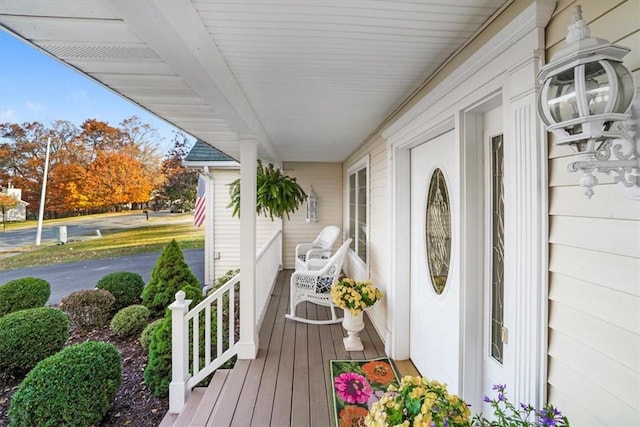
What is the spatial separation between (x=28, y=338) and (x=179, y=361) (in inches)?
93.8

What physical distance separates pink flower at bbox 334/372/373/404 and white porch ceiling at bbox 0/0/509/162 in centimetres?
228

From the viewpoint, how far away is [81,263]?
5.63 m

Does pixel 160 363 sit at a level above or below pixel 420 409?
below

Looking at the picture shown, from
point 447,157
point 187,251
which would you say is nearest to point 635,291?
point 447,157

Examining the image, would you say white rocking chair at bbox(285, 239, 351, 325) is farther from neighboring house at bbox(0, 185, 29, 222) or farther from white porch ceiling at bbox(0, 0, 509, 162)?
neighboring house at bbox(0, 185, 29, 222)

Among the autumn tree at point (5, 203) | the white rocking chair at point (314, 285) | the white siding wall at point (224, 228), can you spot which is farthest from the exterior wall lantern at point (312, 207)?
the autumn tree at point (5, 203)

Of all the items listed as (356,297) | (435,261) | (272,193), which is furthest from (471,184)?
(272,193)

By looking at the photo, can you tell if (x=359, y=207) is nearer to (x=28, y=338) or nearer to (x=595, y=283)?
(x=595, y=283)

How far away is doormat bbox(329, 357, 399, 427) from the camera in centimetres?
209

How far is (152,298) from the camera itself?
4.98 meters

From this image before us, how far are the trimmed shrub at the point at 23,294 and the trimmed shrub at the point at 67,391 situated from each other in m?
2.34

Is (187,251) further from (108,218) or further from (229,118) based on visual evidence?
(229,118)

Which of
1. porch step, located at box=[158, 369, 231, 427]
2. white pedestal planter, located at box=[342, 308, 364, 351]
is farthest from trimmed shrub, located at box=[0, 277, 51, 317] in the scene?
white pedestal planter, located at box=[342, 308, 364, 351]

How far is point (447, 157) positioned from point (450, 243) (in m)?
0.59
